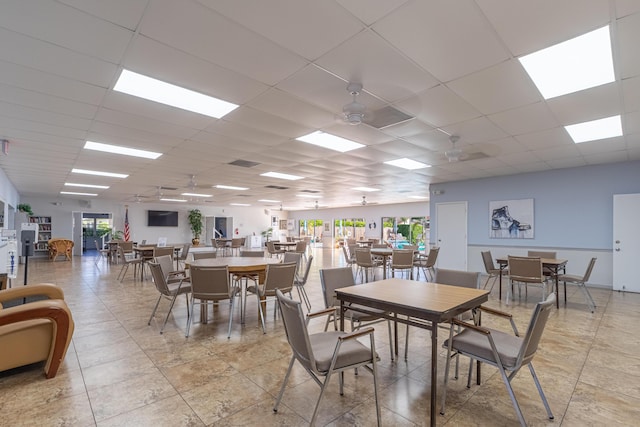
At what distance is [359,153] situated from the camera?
5383mm

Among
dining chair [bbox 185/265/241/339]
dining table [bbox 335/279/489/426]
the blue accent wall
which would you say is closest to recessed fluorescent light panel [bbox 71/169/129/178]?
dining chair [bbox 185/265/241/339]

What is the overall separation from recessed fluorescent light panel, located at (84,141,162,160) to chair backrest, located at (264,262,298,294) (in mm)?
3336

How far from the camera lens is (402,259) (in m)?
6.55

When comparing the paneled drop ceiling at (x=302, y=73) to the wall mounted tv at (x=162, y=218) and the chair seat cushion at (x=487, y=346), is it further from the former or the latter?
the wall mounted tv at (x=162, y=218)

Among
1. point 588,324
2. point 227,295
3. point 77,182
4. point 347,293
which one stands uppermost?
point 77,182

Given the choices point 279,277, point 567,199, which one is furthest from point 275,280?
point 567,199

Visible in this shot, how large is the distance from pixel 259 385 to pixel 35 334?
186 centimetres

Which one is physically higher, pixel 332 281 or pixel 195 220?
pixel 195 220

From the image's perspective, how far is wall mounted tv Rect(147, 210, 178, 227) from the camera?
16.0 metres

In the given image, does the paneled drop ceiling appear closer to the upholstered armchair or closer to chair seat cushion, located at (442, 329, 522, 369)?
the upholstered armchair

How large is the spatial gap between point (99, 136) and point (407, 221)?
1421 centimetres

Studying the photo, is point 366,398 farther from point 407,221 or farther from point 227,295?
point 407,221

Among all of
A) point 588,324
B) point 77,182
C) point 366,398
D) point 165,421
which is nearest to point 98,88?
point 165,421

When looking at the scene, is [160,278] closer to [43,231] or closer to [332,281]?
[332,281]
